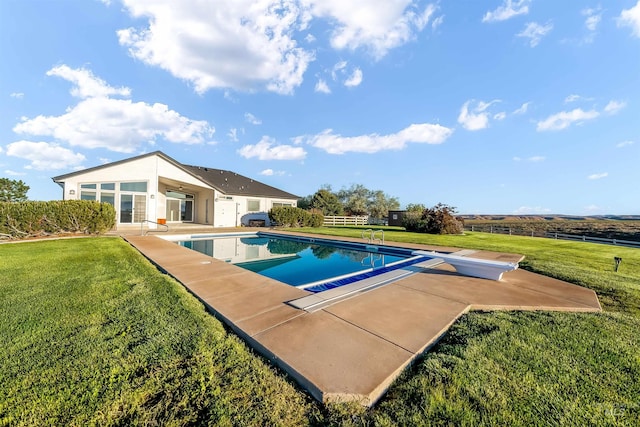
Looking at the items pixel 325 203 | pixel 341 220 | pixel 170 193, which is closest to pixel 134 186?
pixel 170 193

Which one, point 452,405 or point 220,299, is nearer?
point 452,405

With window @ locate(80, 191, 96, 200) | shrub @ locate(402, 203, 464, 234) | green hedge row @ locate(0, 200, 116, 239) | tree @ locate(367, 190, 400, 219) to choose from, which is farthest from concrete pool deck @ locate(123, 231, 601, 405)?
tree @ locate(367, 190, 400, 219)

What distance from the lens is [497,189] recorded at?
2900 cm

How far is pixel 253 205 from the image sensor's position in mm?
22859

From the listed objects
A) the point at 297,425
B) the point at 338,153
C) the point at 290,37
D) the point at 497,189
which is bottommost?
the point at 297,425

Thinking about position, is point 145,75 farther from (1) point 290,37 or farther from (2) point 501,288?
(2) point 501,288

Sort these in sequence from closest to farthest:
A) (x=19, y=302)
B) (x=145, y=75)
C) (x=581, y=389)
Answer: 1. (x=581, y=389)
2. (x=19, y=302)
3. (x=145, y=75)

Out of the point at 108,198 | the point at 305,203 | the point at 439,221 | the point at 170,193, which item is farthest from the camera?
the point at 305,203

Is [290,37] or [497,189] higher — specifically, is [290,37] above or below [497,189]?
above

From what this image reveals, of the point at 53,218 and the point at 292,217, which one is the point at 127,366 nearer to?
the point at 53,218

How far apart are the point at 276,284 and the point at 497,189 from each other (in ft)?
107

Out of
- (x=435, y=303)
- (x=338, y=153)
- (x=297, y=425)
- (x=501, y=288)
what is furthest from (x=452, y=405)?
(x=338, y=153)

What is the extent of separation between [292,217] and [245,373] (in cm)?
1904

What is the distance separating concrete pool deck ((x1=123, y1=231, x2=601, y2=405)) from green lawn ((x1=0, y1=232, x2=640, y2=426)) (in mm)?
149
